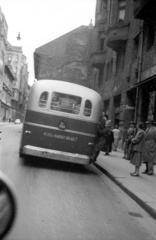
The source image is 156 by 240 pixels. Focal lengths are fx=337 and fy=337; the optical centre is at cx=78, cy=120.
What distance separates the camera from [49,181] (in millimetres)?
8102

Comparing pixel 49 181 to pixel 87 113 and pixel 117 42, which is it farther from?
pixel 117 42

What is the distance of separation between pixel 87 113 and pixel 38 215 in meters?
5.76

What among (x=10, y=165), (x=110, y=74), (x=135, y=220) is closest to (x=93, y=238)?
(x=135, y=220)

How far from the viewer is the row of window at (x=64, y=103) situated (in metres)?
10.4

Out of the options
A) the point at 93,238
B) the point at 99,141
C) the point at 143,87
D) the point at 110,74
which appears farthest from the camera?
the point at 110,74

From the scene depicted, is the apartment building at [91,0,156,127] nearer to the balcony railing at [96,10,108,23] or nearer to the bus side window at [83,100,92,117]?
the balcony railing at [96,10,108,23]

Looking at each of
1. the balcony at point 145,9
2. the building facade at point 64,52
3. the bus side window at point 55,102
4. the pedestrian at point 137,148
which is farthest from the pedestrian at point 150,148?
the building facade at point 64,52

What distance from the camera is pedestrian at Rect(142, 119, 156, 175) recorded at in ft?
35.3

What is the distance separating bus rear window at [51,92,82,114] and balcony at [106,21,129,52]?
12250 millimetres

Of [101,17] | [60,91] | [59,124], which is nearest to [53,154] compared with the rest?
[59,124]

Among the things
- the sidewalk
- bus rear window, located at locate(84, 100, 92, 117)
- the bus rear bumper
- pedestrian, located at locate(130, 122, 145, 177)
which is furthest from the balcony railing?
the bus rear bumper

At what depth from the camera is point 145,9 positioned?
15680 mm

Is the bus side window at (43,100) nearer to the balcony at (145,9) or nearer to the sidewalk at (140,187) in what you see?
the sidewalk at (140,187)

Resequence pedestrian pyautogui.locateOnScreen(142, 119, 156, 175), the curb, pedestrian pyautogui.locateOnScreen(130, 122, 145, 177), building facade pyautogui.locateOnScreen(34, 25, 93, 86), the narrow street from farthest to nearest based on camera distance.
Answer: building facade pyautogui.locateOnScreen(34, 25, 93, 86), pedestrian pyautogui.locateOnScreen(142, 119, 156, 175), pedestrian pyautogui.locateOnScreen(130, 122, 145, 177), the curb, the narrow street
